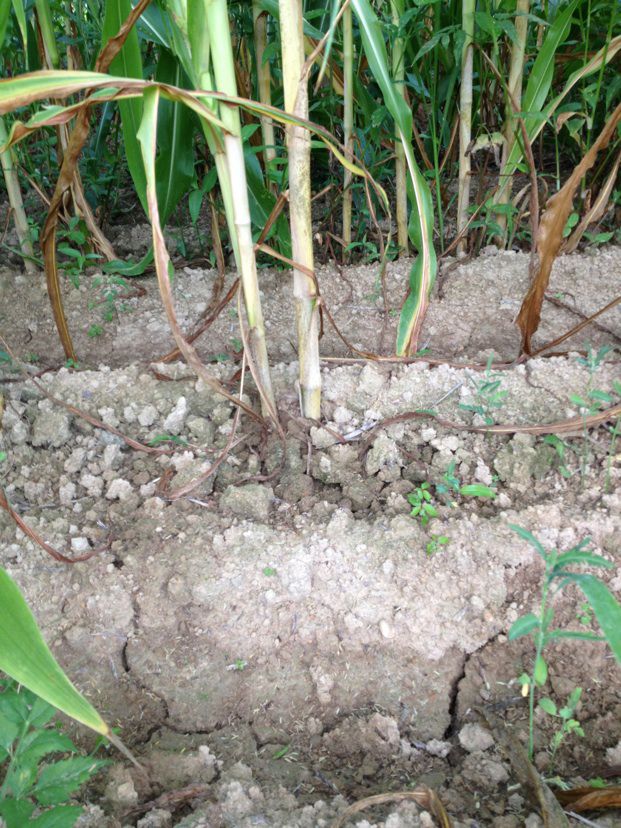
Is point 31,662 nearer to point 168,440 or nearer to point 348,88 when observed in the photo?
point 168,440

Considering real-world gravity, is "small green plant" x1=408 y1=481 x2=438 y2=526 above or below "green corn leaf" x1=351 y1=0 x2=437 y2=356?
below

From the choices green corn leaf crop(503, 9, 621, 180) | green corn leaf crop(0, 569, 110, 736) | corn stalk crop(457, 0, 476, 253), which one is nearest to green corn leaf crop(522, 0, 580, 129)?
green corn leaf crop(503, 9, 621, 180)

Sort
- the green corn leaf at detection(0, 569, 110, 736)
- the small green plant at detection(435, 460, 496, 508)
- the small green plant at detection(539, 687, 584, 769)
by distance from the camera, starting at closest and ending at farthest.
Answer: the green corn leaf at detection(0, 569, 110, 736)
the small green plant at detection(539, 687, 584, 769)
the small green plant at detection(435, 460, 496, 508)

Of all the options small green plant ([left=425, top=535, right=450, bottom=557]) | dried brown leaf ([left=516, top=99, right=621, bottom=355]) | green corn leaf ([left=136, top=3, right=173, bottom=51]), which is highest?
green corn leaf ([left=136, top=3, right=173, bottom=51])

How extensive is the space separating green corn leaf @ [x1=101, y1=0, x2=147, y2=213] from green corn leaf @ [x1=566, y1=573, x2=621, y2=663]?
1030 millimetres

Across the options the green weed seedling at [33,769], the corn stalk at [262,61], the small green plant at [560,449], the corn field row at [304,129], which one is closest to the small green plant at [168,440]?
the corn field row at [304,129]

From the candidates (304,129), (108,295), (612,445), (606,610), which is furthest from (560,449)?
(108,295)

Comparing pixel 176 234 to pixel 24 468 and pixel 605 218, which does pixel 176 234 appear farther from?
pixel 605 218

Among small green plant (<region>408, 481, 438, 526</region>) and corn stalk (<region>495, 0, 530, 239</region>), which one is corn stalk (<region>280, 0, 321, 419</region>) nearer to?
small green plant (<region>408, 481, 438, 526</region>)

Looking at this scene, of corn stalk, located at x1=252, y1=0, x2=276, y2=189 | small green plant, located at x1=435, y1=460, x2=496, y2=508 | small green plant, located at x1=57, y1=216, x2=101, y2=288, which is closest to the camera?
small green plant, located at x1=435, y1=460, x2=496, y2=508

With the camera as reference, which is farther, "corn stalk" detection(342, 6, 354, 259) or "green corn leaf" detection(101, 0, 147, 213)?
"corn stalk" detection(342, 6, 354, 259)

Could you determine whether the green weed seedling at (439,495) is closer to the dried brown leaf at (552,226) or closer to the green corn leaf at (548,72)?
the dried brown leaf at (552,226)

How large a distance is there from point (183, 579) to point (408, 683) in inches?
14.9

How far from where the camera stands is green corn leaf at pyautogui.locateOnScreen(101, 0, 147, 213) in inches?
46.3
